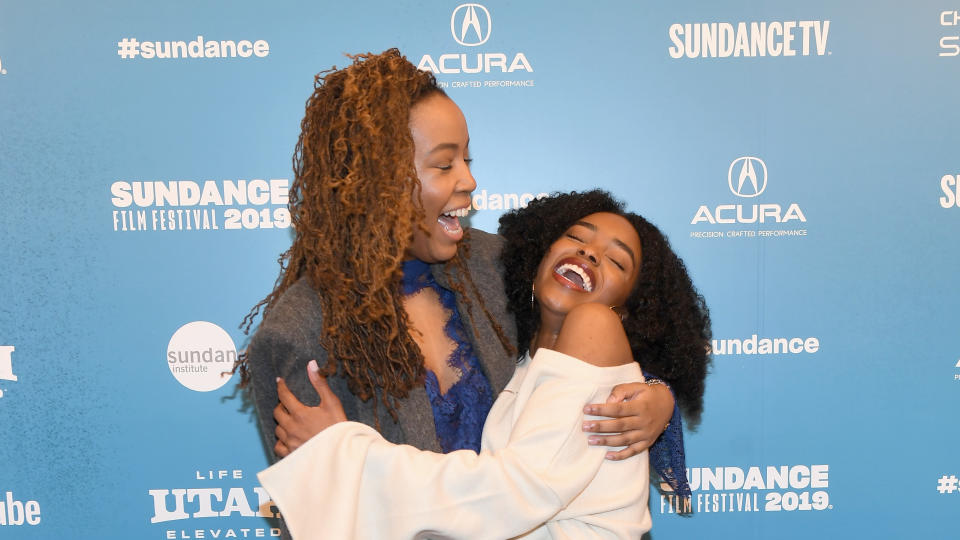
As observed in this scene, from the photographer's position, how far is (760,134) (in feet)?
7.95

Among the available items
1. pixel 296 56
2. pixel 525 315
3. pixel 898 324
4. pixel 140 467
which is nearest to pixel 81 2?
pixel 296 56

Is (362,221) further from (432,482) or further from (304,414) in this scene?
(432,482)

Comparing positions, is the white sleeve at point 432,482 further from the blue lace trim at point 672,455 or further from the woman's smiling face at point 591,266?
the blue lace trim at point 672,455

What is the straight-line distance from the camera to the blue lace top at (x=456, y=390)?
1460 mm

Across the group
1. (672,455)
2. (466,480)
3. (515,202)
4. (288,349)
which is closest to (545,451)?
(466,480)

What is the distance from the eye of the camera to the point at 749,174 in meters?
2.43

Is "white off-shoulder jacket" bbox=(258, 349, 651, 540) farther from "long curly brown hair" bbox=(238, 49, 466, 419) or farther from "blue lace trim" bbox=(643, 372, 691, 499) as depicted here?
"blue lace trim" bbox=(643, 372, 691, 499)

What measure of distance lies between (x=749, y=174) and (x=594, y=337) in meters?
1.33

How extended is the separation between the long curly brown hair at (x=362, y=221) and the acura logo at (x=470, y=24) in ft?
3.32

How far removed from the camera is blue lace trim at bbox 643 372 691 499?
69.2 inches

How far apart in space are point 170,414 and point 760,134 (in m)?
2.28

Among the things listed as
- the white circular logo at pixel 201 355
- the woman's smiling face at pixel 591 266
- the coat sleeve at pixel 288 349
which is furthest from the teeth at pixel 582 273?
the white circular logo at pixel 201 355

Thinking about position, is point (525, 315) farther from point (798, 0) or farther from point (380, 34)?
point (798, 0)

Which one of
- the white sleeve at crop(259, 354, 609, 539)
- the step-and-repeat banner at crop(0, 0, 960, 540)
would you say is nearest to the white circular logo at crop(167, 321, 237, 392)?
the step-and-repeat banner at crop(0, 0, 960, 540)
